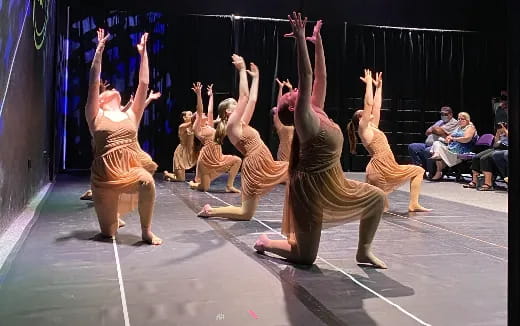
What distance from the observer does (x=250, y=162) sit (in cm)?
429

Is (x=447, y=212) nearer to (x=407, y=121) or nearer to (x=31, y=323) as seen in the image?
(x=31, y=323)

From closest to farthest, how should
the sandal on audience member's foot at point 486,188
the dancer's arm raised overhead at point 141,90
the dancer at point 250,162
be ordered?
the dancer's arm raised overhead at point 141,90 < the dancer at point 250,162 < the sandal on audience member's foot at point 486,188

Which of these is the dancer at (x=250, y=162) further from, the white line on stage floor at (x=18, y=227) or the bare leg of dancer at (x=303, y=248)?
the white line on stage floor at (x=18, y=227)

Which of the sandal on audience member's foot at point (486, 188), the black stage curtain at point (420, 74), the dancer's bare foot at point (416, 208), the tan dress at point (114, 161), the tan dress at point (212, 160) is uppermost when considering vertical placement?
the black stage curtain at point (420, 74)

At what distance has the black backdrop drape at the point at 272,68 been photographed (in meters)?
9.59

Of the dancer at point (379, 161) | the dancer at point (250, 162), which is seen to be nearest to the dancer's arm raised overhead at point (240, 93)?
the dancer at point (250, 162)

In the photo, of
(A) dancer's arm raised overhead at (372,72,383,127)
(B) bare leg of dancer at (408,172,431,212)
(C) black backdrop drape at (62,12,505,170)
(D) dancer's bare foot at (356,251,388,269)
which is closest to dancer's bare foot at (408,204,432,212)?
(B) bare leg of dancer at (408,172,431,212)

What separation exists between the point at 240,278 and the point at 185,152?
5590mm

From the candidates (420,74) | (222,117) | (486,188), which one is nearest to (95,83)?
(222,117)

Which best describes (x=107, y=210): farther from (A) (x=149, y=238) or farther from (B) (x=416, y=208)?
(B) (x=416, y=208)

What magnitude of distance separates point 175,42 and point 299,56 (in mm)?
7666

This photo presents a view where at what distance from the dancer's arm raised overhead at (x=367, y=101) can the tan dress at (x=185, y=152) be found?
3770mm

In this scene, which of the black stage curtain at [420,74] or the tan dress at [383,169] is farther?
the black stage curtain at [420,74]

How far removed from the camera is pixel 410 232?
13.2 ft
